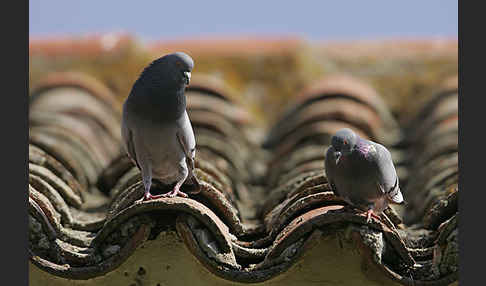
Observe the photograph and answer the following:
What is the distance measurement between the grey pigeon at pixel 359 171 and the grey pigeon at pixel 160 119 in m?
0.55

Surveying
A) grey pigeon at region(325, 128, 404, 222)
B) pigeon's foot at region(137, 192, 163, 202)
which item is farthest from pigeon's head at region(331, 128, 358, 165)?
pigeon's foot at region(137, 192, 163, 202)

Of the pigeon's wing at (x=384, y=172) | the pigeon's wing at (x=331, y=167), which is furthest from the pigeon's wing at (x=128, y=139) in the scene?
the pigeon's wing at (x=384, y=172)

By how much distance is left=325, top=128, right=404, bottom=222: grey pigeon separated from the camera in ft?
A: 9.54

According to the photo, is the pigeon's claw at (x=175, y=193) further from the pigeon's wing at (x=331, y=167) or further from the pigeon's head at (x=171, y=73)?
the pigeon's wing at (x=331, y=167)

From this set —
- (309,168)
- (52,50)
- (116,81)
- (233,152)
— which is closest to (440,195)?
(309,168)

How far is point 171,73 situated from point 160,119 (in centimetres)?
17

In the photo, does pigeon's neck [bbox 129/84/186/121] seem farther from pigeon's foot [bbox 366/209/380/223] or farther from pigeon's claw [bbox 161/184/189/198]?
pigeon's foot [bbox 366/209/380/223]

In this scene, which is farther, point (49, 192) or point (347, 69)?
point (347, 69)

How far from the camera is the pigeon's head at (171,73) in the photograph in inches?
115

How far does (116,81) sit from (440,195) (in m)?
3.50

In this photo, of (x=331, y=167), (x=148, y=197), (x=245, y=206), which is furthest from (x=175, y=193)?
(x=245, y=206)

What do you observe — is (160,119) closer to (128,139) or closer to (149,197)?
(128,139)

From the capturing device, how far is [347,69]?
23.2 feet

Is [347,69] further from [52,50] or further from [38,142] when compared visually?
[38,142]
